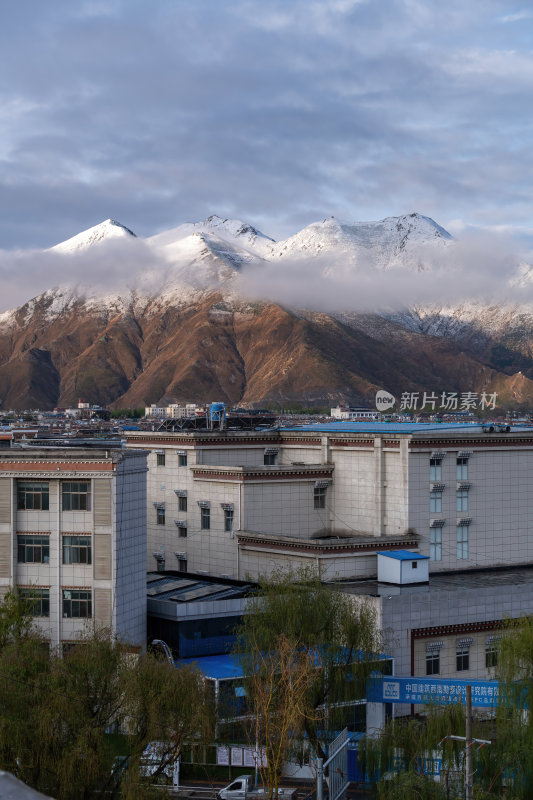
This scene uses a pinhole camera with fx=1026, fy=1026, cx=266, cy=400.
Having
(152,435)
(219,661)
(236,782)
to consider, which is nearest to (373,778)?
(236,782)

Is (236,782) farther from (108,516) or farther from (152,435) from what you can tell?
(152,435)

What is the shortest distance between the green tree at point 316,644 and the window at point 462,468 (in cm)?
1520

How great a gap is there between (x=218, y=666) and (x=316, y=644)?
5.10 metres

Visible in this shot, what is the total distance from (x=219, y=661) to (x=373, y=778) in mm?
9342

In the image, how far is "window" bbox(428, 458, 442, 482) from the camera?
157 feet

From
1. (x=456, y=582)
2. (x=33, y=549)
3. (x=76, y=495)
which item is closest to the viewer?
(x=76, y=495)

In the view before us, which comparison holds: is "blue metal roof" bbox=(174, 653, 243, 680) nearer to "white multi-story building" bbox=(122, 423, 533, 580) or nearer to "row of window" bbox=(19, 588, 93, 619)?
"row of window" bbox=(19, 588, 93, 619)

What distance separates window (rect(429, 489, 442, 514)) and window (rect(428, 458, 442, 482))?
607 millimetres

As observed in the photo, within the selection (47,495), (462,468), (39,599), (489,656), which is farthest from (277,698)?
(462,468)

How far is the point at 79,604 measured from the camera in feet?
120

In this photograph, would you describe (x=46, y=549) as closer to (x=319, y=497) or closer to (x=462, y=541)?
(x=319, y=497)

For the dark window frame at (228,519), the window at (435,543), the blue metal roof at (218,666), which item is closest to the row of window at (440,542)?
the window at (435,543)

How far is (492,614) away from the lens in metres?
42.0

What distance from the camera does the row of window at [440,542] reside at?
47781 mm
